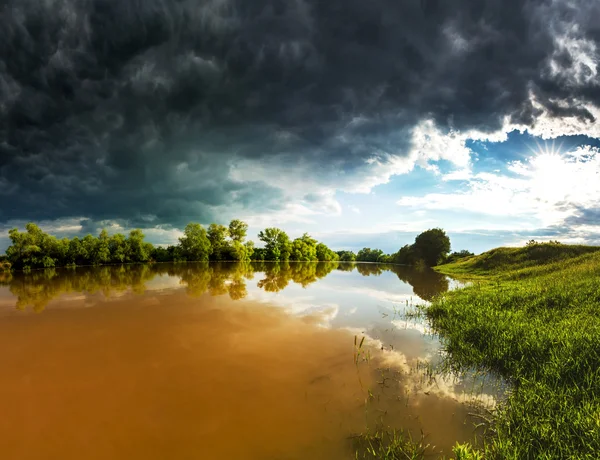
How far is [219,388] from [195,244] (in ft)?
219

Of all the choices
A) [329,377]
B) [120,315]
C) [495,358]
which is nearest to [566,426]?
[495,358]

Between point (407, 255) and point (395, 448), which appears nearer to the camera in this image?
point (395, 448)

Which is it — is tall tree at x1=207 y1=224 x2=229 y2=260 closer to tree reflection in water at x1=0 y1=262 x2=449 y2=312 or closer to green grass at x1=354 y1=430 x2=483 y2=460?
tree reflection in water at x1=0 y1=262 x2=449 y2=312

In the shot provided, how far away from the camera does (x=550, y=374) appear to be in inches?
217

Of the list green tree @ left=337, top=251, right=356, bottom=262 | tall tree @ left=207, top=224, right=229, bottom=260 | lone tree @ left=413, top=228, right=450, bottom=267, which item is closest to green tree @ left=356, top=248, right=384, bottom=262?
green tree @ left=337, top=251, right=356, bottom=262

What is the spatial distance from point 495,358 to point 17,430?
9.90m

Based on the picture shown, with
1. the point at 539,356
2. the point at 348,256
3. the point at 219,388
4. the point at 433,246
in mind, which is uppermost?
the point at 433,246

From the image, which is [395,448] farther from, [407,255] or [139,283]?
[407,255]

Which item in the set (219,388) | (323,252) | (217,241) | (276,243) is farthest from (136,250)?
(219,388)

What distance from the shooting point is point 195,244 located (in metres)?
67.4

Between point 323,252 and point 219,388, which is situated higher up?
point 323,252

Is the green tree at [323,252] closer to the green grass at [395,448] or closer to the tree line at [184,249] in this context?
the tree line at [184,249]

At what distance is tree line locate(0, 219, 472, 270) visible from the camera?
1763 inches

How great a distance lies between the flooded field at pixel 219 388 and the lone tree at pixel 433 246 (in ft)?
177
